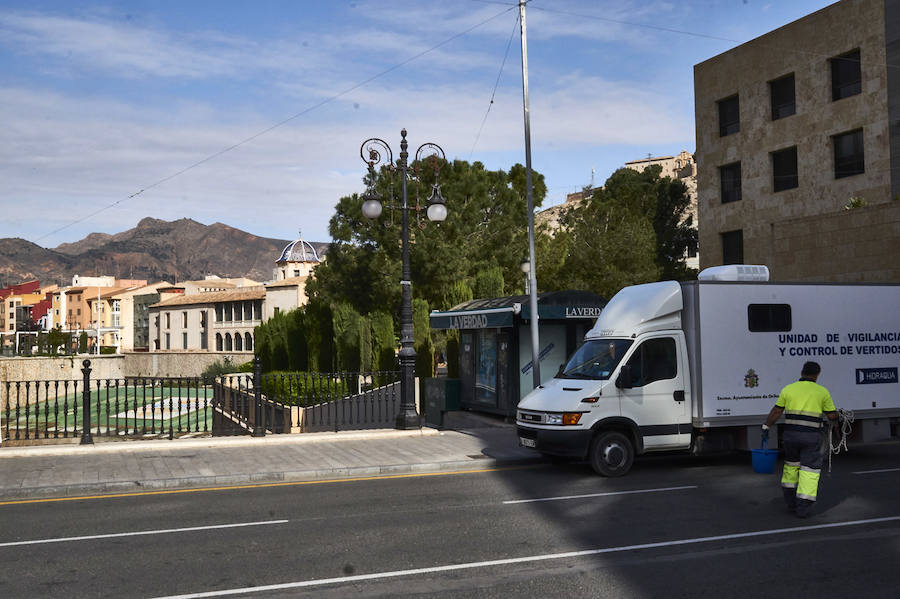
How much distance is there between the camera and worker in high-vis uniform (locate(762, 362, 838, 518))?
8992 millimetres

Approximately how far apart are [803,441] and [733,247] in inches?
1169

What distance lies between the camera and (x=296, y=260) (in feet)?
439

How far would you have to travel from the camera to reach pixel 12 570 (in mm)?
7363

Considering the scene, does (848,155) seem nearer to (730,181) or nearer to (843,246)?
(730,181)

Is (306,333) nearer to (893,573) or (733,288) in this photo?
(733,288)

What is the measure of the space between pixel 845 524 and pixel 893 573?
1.94m

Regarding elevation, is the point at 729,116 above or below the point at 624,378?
above

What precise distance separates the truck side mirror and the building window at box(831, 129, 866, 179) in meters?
23.1

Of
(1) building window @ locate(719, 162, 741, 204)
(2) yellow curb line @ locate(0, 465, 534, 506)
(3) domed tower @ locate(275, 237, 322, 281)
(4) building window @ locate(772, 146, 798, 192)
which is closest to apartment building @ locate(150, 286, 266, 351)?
(3) domed tower @ locate(275, 237, 322, 281)

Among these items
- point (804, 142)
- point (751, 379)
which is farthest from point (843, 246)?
point (751, 379)

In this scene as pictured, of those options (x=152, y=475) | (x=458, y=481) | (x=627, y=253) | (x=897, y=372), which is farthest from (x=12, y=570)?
(x=627, y=253)

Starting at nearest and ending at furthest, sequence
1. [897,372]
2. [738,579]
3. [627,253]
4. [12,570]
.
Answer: [738,579], [12,570], [897,372], [627,253]

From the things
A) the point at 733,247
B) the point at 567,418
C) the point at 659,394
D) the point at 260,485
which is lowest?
the point at 260,485

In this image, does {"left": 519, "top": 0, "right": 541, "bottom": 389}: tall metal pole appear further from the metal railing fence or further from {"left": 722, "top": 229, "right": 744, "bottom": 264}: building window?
{"left": 722, "top": 229, "right": 744, "bottom": 264}: building window
